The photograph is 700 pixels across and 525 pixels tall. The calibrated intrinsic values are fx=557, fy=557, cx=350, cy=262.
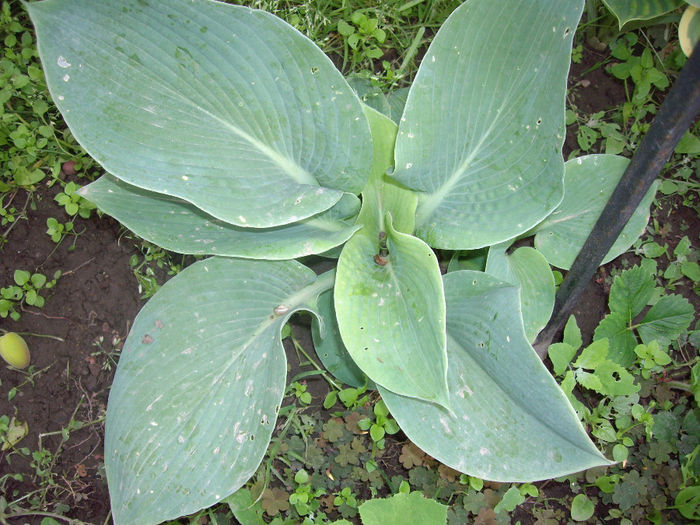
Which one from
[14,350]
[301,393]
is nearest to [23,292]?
[14,350]

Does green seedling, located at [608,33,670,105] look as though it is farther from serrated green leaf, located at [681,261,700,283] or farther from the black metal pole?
the black metal pole

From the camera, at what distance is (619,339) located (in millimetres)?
1485

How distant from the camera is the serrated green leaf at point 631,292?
1438mm

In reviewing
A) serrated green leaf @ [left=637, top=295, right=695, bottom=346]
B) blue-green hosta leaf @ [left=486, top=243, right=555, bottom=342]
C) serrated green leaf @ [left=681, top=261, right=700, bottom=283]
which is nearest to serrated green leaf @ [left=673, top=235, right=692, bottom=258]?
serrated green leaf @ [left=681, top=261, right=700, bottom=283]

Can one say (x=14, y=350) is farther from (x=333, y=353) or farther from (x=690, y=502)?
(x=690, y=502)

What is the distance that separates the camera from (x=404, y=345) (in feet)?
3.54

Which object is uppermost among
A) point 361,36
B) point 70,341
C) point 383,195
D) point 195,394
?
point 361,36

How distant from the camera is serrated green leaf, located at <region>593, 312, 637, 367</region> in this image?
1.48 meters

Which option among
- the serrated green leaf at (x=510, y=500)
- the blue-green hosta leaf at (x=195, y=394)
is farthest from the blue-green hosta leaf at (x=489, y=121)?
the serrated green leaf at (x=510, y=500)

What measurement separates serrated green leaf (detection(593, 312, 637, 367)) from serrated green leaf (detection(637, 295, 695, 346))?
46 mm

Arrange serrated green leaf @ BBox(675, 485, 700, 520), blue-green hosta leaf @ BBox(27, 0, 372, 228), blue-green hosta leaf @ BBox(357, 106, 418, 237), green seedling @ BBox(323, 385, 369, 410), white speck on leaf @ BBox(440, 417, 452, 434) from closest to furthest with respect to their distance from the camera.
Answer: blue-green hosta leaf @ BBox(27, 0, 372, 228)
white speck on leaf @ BBox(440, 417, 452, 434)
blue-green hosta leaf @ BBox(357, 106, 418, 237)
serrated green leaf @ BBox(675, 485, 700, 520)
green seedling @ BBox(323, 385, 369, 410)

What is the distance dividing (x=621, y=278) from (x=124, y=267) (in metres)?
1.40

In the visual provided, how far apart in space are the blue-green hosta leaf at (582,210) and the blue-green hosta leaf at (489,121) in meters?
0.31

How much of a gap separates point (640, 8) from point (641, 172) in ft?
2.44
